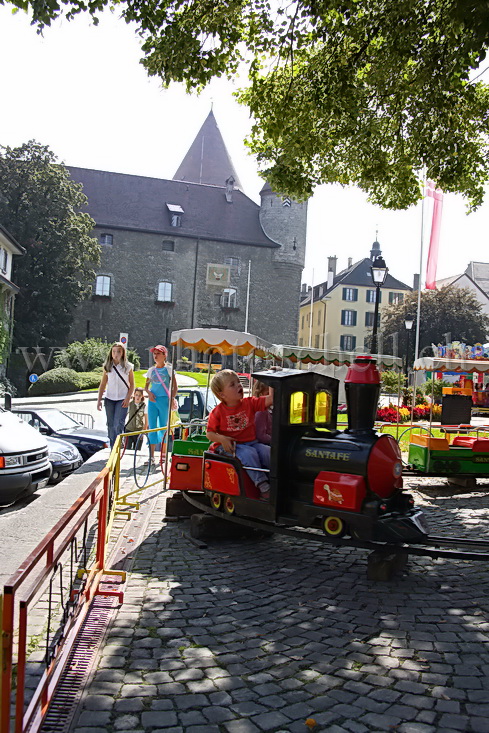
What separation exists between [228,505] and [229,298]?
54.8 metres

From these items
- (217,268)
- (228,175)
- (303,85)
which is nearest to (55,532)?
(303,85)

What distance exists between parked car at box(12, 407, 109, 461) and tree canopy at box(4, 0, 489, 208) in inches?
238

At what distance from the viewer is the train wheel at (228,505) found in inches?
240

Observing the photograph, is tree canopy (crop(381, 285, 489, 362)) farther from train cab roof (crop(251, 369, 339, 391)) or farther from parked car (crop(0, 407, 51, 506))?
train cab roof (crop(251, 369, 339, 391))

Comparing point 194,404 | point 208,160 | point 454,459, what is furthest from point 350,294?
point 454,459

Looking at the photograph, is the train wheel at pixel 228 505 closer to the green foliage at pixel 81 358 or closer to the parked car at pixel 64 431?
the parked car at pixel 64 431

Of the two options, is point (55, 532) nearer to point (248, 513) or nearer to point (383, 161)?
point (248, 513)

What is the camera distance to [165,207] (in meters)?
60.6

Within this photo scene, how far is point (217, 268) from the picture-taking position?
60.2 m

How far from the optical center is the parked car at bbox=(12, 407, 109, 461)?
1198cm

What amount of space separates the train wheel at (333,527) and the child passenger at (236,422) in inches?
35.9

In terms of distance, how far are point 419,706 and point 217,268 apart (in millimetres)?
58176

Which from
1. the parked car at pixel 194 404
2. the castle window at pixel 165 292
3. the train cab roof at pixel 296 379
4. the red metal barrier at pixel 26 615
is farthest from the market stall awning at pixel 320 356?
the castle window at pixel 165 292

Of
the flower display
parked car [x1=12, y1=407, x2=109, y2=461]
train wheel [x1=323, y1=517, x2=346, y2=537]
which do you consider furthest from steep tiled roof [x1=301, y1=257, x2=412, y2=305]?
train wheel [x1=323, y1=517, x2=346, y2=537]
